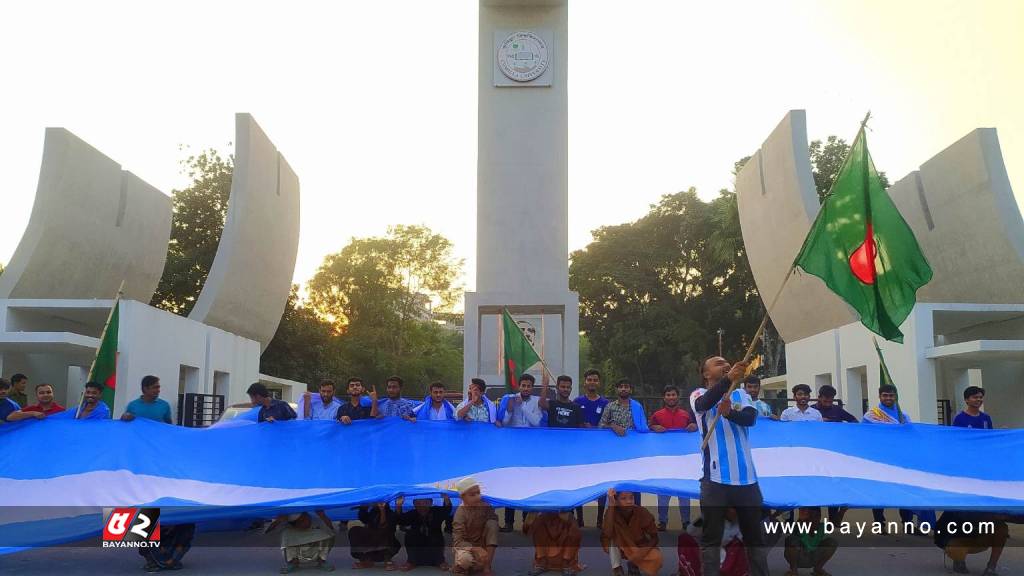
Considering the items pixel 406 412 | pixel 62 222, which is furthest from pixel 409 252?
pixel 406 412

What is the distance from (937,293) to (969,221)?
2491mm

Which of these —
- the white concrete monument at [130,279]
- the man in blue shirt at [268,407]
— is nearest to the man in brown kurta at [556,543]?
the man in blue shirt at [268,407]

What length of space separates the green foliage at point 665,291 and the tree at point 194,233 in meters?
16.0

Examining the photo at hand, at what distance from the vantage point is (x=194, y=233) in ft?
125

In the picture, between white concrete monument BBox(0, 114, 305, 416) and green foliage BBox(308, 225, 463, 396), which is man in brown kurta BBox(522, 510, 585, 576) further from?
green foliage BBox(308, 225, 463, 396)

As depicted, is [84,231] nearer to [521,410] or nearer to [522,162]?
[522,162]

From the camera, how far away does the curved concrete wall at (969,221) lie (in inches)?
711

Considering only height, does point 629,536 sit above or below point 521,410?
below

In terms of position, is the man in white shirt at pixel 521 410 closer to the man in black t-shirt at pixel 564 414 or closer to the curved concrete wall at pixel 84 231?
the man in black t-shirt at pixel 564 414

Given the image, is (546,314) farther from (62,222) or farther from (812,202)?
(62,222)

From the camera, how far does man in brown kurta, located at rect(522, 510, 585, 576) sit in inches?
298

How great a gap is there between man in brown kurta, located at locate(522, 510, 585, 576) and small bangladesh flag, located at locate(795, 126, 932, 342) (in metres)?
2.82

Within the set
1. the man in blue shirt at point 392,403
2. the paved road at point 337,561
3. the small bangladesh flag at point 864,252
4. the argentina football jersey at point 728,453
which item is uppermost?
the small bangladesh flag at point 864,252

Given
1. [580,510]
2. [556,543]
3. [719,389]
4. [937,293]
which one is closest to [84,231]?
[580,510]
